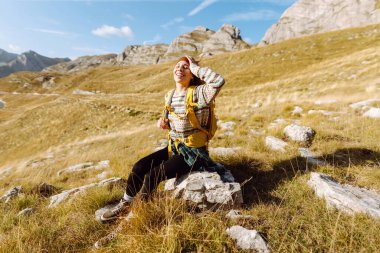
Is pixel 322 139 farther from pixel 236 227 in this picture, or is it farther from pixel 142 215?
pixel 142 215

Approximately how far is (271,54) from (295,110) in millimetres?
45910

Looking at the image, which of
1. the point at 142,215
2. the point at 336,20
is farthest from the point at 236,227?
the point at 336,20

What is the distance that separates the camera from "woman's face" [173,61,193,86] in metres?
4.39

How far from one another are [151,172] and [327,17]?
216268 millimetres

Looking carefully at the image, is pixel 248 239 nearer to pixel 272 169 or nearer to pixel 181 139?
pixel 181 139

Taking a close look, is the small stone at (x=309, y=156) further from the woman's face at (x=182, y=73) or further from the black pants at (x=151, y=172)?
the woman's face at (x=182, y=73)

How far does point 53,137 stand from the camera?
22953mm

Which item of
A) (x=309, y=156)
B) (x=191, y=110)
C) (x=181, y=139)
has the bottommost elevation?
(x=309, y=156)

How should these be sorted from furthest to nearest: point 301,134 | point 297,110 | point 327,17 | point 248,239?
point 327,17, point 297,110, point 301,134, point 248,239

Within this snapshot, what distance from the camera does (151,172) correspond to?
3.85 m

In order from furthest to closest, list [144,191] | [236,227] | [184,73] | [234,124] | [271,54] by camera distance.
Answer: [271,54] → [234,124] → [184,73] → [144,191] → [236,227]

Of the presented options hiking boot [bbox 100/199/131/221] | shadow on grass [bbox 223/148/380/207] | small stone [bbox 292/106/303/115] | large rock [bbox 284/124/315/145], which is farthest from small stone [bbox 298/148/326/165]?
small stone [bbox 292/106/303/115]

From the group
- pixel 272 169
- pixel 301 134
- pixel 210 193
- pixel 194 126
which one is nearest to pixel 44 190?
pixel 194 126

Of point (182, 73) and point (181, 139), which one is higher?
point (182, 73)
